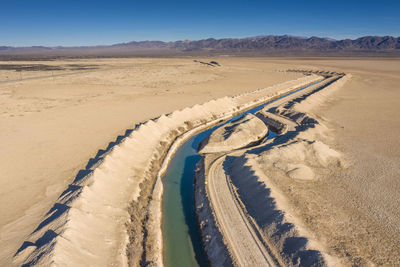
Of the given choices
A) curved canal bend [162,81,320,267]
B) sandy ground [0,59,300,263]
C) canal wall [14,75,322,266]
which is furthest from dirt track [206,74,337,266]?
sandy ground [0,59,300,263]

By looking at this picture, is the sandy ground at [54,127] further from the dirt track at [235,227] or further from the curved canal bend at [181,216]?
the dirt track at [235,227]

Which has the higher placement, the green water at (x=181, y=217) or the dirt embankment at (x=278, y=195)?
the dirt embankment at (x=278, y=195)

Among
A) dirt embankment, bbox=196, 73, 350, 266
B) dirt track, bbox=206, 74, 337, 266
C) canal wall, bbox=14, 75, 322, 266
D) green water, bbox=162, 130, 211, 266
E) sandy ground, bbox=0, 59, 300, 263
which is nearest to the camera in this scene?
canal wall, bbox=14, 75, 322, 266

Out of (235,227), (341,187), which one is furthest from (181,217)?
(341,187)

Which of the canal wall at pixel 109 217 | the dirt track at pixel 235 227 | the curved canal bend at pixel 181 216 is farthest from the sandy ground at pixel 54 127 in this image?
the dirt track at pixel 235 227

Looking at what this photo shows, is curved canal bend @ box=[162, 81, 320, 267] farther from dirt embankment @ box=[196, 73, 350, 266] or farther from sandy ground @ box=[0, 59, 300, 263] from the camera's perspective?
sandy ground @ box=[0, 59, 300, 263]
